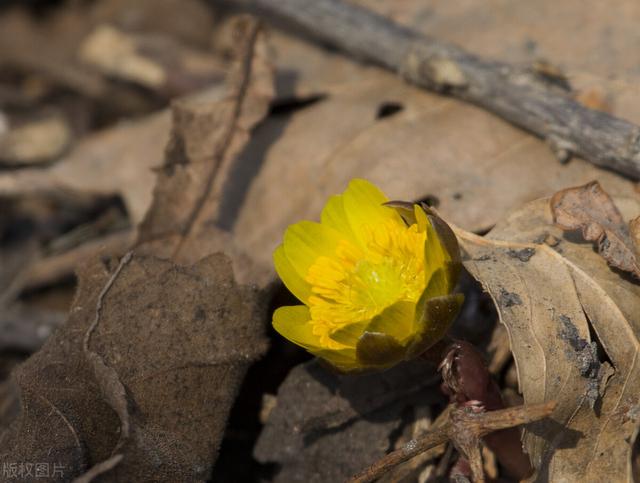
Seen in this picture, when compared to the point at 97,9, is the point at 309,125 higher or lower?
higher

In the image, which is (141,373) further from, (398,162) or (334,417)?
(398,162)

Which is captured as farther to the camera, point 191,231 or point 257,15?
point 257,15

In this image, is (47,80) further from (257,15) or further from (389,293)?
(389,293)

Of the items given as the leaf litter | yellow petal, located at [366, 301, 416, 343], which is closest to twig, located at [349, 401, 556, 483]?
the leaf litter

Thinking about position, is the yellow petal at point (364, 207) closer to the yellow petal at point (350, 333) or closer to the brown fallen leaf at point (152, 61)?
the yellow petal at point (350, 333)

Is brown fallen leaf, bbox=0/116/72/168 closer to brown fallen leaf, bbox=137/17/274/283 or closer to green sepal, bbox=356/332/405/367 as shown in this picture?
brown fallen leaf, bbox=137/17/274/283

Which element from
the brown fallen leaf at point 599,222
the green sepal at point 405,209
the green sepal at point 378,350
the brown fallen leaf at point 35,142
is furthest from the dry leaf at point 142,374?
the brown fallen leaf at point 35,142

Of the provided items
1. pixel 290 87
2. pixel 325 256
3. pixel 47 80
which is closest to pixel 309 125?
pixel 290 87
